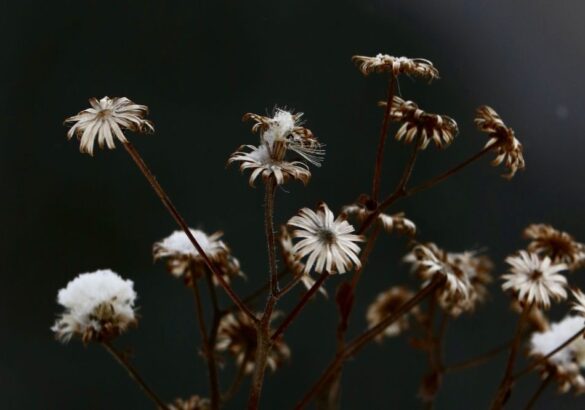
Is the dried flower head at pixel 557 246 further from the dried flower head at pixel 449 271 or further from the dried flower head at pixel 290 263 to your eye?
the dried flower head at pixel 290 263

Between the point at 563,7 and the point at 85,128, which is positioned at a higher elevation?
the point at 563,7

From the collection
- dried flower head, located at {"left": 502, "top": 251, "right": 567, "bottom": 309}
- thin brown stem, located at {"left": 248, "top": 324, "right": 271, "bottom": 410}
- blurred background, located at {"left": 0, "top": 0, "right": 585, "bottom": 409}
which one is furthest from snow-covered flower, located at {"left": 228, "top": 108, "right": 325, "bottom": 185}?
blurred background, located at {"left": 0, "top": 0, "right": 585, "bottom": 409}

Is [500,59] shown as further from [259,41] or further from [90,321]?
[90,321]

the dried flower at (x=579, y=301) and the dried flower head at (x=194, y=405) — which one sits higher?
the dried flower head at (x=194, y=405)

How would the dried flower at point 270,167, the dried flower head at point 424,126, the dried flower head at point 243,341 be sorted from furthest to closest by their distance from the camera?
1. the dried flower head at point 243,341
2. the dried flower head at point 424,126
3. the dried flower at point 270,167

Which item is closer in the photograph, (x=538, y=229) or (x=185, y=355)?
(x=538, y=229)

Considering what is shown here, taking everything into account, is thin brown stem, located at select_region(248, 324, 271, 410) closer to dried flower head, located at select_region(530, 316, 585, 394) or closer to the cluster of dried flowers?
the cluster of dried flowers

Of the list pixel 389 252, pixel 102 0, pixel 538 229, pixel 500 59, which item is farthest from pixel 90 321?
pixel 500 59

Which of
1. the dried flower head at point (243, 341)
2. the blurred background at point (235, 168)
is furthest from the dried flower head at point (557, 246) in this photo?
the blurred background at point (235, 168)
